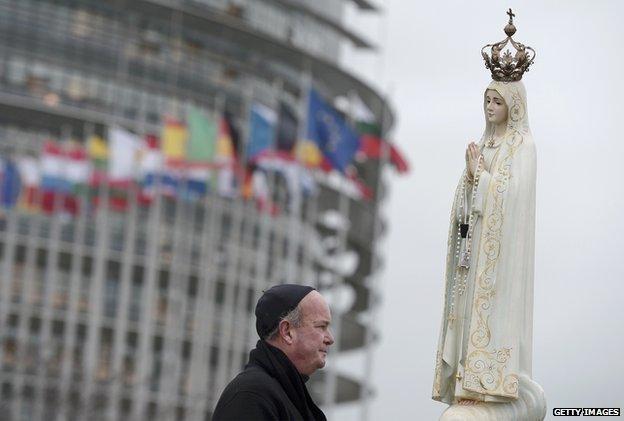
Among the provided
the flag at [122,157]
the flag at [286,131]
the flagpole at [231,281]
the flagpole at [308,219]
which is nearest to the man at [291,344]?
the flag at [286,131]

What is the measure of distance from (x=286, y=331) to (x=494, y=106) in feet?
10.4

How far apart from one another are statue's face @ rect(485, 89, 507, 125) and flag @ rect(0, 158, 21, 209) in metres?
72.5

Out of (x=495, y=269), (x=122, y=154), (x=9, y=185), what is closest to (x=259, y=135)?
(x=122, y=154)

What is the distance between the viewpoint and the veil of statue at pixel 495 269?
13883 mm

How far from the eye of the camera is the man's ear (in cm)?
1215

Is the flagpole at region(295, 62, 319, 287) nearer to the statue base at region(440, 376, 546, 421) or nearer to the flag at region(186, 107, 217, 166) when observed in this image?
the flag at region(186, 107, 217, 166)

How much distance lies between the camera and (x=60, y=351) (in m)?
89.1

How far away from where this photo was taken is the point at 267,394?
38.8 feet

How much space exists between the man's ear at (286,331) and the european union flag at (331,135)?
212ft

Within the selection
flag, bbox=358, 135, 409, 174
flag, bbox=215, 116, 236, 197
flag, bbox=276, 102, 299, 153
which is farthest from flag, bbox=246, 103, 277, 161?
flag, bbox=358, 135, 409, 174

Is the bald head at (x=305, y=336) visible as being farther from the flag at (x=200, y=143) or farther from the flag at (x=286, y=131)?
the flag at (x=286, y=131)

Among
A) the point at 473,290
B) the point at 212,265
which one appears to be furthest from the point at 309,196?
the point at 473,290

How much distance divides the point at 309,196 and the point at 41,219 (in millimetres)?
12945

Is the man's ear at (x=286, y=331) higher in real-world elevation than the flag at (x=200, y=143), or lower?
lower
